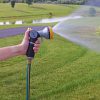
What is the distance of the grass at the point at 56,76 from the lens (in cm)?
792

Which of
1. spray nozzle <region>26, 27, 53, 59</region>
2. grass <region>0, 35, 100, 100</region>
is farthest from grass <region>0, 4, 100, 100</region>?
spray nozzle <region>26, 27, 53, 59</region>

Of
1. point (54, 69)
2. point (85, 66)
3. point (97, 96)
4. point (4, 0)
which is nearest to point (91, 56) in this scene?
point (85, 66)

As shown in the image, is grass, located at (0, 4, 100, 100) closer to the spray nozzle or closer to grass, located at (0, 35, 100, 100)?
grass, located at (0, 35, 100, 100)

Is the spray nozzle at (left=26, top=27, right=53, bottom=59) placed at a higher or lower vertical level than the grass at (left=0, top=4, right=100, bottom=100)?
higher

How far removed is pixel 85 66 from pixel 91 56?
1.97 meters

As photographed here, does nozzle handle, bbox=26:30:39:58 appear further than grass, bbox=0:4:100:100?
No

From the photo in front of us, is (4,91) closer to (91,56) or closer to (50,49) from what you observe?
(91,56)

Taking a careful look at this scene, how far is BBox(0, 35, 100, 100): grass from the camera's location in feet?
26.0

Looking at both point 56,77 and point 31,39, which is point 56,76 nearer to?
point 56,77

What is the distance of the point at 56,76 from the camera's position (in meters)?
9.76

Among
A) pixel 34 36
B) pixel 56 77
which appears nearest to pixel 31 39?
pixel 34 36

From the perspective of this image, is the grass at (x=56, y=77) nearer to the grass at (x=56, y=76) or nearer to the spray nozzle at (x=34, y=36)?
the grass at (x=56, y=76)

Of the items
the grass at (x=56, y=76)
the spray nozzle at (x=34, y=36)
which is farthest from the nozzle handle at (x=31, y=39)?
the grass at (x=56, y=76)

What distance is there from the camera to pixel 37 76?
9.79 metres
